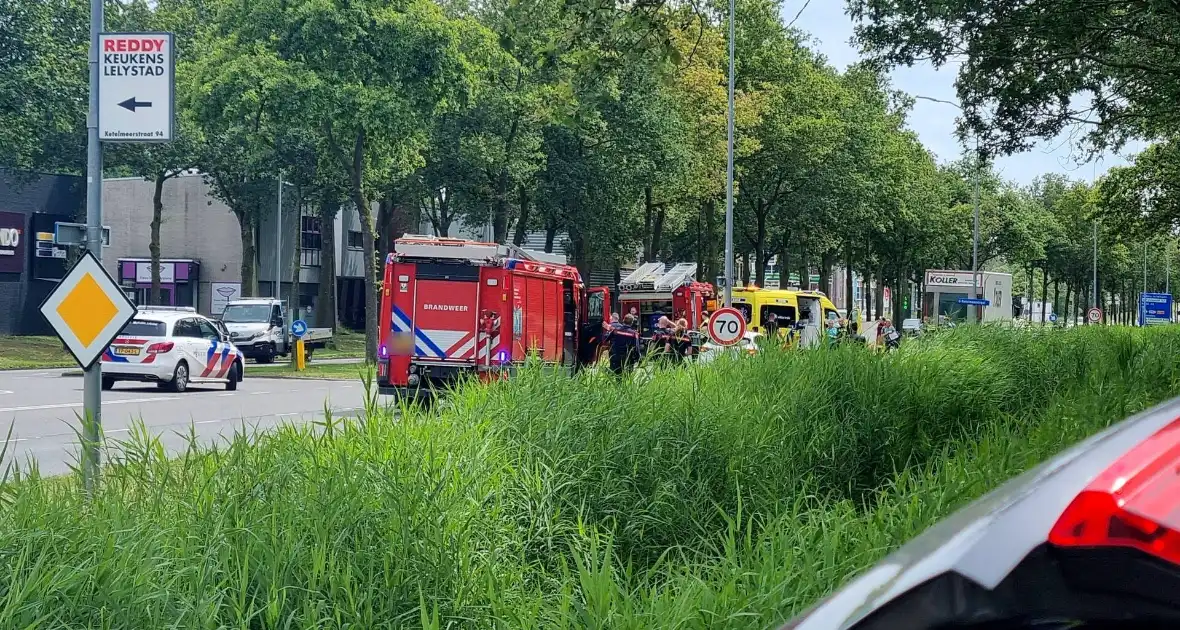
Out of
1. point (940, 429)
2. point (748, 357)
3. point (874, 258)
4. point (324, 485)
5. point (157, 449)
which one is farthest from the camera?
point (874, 258)

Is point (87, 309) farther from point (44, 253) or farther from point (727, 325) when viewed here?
point (44, 253)

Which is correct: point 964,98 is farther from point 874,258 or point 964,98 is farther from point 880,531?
point 874,258

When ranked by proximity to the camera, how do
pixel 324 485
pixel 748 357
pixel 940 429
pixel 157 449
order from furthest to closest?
pixel 748 357
pixel 940 429
pixel 157 449
pixel 324 485

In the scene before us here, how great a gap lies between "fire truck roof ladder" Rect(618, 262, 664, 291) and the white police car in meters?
11.7

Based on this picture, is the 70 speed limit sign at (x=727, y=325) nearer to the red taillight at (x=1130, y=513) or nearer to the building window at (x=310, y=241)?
the red taillight at (x=1130, y=513)

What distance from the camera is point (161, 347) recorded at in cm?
2339

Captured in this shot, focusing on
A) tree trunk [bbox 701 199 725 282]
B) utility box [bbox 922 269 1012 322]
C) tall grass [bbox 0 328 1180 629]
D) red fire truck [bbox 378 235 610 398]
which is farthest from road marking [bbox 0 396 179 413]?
utility box [bbox 922 269 1012 322]

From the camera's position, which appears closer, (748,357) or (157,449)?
(157,449)

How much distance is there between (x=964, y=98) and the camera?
17.5m

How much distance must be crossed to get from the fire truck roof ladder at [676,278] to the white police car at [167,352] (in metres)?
12.0

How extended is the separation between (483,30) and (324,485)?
98.1ft

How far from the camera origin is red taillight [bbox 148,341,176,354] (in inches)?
917

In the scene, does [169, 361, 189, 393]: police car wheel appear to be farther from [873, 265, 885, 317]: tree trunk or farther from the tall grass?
[873, 265, 885, 317]: tree trunk

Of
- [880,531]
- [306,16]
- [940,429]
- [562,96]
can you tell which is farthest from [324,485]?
[306,16]
